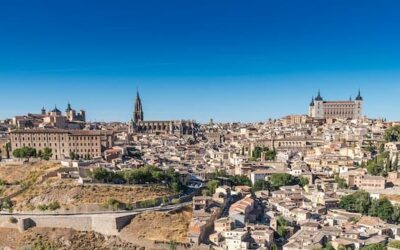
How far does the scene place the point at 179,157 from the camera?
63.2m

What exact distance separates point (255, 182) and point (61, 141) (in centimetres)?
2685

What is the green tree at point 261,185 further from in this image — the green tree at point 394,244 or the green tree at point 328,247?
the green tree at point 394,244

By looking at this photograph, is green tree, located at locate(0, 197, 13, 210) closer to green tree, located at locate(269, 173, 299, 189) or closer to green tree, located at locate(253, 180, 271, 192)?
green tree, located at locate(253, 180, 271, 192)

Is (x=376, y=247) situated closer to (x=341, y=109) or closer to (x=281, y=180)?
(x=281, y=180)

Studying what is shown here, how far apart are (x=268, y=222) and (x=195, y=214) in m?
6.95

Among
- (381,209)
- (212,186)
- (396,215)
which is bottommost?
(396,215)

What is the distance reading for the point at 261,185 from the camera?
49.5 m

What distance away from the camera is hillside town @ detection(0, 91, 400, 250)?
34125 mm

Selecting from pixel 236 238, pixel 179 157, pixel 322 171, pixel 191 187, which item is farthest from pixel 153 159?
pixel 236 238

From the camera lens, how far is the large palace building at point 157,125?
322 feet

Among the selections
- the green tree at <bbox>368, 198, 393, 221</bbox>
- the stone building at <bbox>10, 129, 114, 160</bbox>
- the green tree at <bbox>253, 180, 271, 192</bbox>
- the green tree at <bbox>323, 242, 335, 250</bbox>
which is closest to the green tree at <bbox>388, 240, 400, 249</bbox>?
the green tree at <bbox>323, 242, 335, 250</bbox>

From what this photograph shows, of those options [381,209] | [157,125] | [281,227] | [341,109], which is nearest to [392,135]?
[381,209]

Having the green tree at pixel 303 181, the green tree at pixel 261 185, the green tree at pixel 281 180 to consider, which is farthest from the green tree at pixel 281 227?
the green tree at pixel 303 181

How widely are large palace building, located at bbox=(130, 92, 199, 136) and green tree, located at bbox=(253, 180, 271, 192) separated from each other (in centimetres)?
4905
